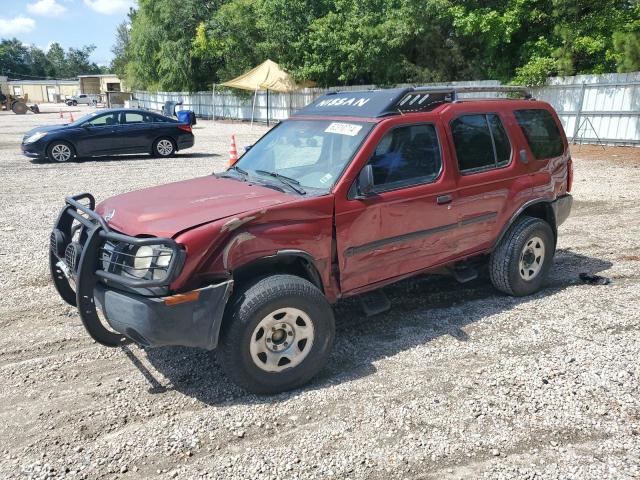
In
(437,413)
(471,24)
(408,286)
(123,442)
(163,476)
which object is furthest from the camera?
(471,24)

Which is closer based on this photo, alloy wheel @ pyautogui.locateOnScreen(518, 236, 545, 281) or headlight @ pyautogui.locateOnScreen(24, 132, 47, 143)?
alloy wheel @ pyautogui.locateOnScreen(518, 236, 545, 281)

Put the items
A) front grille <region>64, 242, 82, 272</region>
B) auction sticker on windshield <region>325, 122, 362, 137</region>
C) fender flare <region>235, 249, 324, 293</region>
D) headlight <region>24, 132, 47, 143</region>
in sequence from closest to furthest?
1. fender flare <region>235, 249, 324, 293</region>
2. front grille <region>64, 242, 82, 272</region>
3. auction sticker on windshield <region>325, 122, 362, 137</region>
4. headlight <region>24, 132, 47, 143</region>

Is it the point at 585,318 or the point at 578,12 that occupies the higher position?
the point at 578,12

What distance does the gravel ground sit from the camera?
2.96 meters

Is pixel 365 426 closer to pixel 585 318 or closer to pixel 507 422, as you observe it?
pixel 507 422

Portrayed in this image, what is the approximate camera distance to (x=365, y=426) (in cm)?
327

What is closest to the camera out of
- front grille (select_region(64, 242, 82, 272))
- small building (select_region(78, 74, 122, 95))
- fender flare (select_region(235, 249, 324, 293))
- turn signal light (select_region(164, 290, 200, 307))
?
turn signal light (select_region(164, 290, 200, 307))

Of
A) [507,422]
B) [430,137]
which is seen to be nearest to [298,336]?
[507,422]

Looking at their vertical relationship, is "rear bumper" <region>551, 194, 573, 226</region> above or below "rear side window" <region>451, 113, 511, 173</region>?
below

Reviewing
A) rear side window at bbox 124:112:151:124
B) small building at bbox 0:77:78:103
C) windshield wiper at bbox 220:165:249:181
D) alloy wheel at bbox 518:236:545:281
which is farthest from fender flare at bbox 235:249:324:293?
small building at bbox 0:77:78:103

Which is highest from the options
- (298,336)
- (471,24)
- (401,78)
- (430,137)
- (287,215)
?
(471,24)

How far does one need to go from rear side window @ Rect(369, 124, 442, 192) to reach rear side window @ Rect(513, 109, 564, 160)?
128 centimetres

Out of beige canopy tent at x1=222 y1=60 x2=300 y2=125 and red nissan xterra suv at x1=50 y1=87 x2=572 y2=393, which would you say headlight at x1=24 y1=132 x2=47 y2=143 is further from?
beige canopy tent at x1=222 y1=60 x2=300 y2=125

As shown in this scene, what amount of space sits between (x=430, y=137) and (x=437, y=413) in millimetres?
2233
